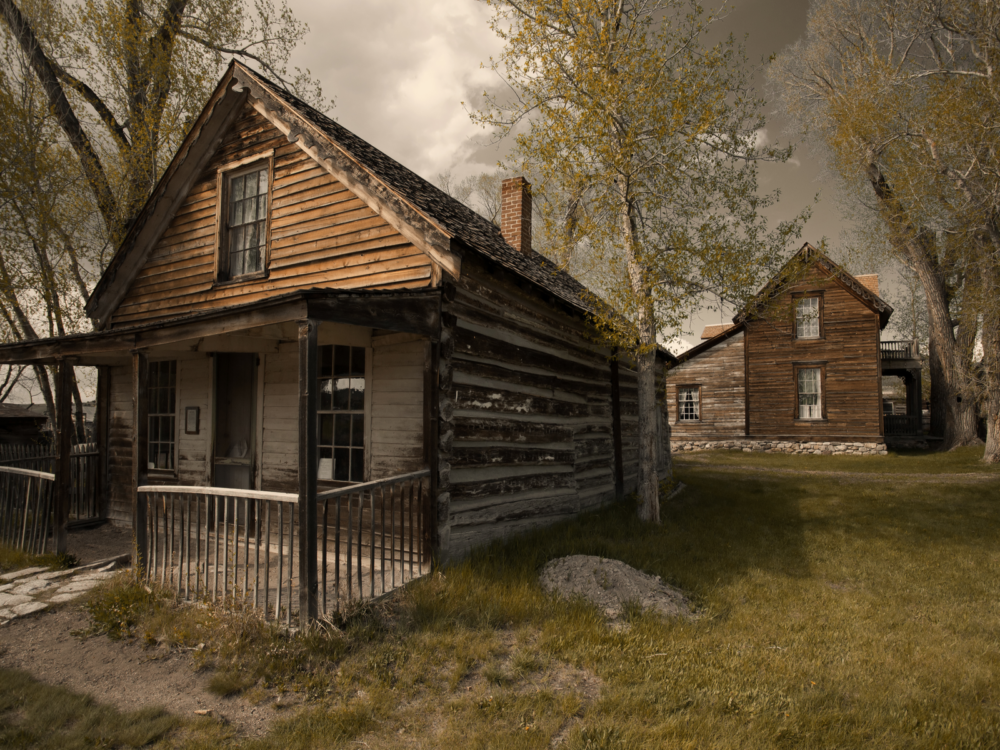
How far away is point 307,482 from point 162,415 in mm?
6148

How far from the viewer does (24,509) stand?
7.75 m

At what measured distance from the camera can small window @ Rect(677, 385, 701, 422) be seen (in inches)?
980

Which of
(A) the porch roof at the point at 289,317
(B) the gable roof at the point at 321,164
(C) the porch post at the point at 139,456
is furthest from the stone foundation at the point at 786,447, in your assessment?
(C) the porch post at the point at 139,456

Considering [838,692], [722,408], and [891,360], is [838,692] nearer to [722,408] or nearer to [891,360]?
[722,408]

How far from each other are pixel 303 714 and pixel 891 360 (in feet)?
89.8

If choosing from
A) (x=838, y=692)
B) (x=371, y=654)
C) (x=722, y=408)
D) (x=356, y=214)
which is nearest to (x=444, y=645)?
(x=371, y=654)

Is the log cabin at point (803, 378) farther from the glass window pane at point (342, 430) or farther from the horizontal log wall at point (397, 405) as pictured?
the glass window pane at point (342, 430)

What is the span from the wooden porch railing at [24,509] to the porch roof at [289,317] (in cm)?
178

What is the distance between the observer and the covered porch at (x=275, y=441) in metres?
5.05

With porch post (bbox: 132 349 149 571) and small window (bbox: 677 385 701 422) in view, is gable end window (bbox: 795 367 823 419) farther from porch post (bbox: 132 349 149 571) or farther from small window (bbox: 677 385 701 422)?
porch post (bbox: 132 349 149 571)

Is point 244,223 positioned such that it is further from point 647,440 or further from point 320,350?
point 647,440

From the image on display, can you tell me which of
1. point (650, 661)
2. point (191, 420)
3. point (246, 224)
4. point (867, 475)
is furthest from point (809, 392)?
point (191, 420)

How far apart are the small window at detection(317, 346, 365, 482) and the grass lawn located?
213 centimetres

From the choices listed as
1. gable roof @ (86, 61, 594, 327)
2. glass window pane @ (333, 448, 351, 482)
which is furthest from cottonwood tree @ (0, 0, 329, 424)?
glass window pane @ (333, 448, 351, 482)
